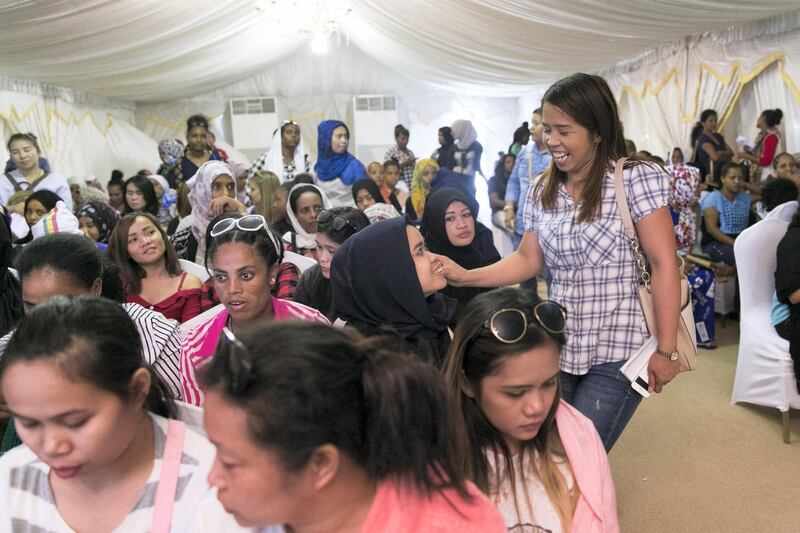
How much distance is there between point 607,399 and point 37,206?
3.84 metres

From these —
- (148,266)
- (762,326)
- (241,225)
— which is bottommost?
(762,326)

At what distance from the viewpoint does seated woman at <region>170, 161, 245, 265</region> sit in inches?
153

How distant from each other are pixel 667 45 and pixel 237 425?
8.10m

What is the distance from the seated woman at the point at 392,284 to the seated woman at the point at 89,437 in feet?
2.58

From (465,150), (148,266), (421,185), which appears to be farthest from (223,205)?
(465,150)

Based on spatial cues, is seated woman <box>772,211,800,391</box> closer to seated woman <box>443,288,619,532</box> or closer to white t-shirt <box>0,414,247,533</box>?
seated woman <box>443,288,619,532</box>

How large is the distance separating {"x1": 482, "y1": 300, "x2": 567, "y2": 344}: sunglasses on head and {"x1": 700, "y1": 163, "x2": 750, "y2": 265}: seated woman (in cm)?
474

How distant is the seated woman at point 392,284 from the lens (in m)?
2.00

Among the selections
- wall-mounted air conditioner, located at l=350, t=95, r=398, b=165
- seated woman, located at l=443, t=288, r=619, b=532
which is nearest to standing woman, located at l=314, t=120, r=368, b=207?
seated woman, located at l=443, t=288, r=619, b=532

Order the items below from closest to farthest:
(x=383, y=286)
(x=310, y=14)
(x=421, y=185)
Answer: (x=383, y=286), (x=421, y=185), (x=310, y=14)

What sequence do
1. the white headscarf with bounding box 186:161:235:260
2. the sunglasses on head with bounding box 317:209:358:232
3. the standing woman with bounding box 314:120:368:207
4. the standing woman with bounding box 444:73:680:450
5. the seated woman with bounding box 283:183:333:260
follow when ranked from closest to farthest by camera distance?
the standing woman with bounding box 444:73:680:450 → the sunglasses on head with bounding box 317:209:358:232 → the seated woman with bounding box 283:183:333:260 → the white headscarf with bounding box 186:161:235:260 → the standing woman with bounding box 314:120:368:207

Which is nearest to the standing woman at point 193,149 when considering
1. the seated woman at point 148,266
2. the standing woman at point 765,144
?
the seated woman at point 148,266

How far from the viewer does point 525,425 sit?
138cm

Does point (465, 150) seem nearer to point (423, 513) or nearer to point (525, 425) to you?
point (525, 425)
